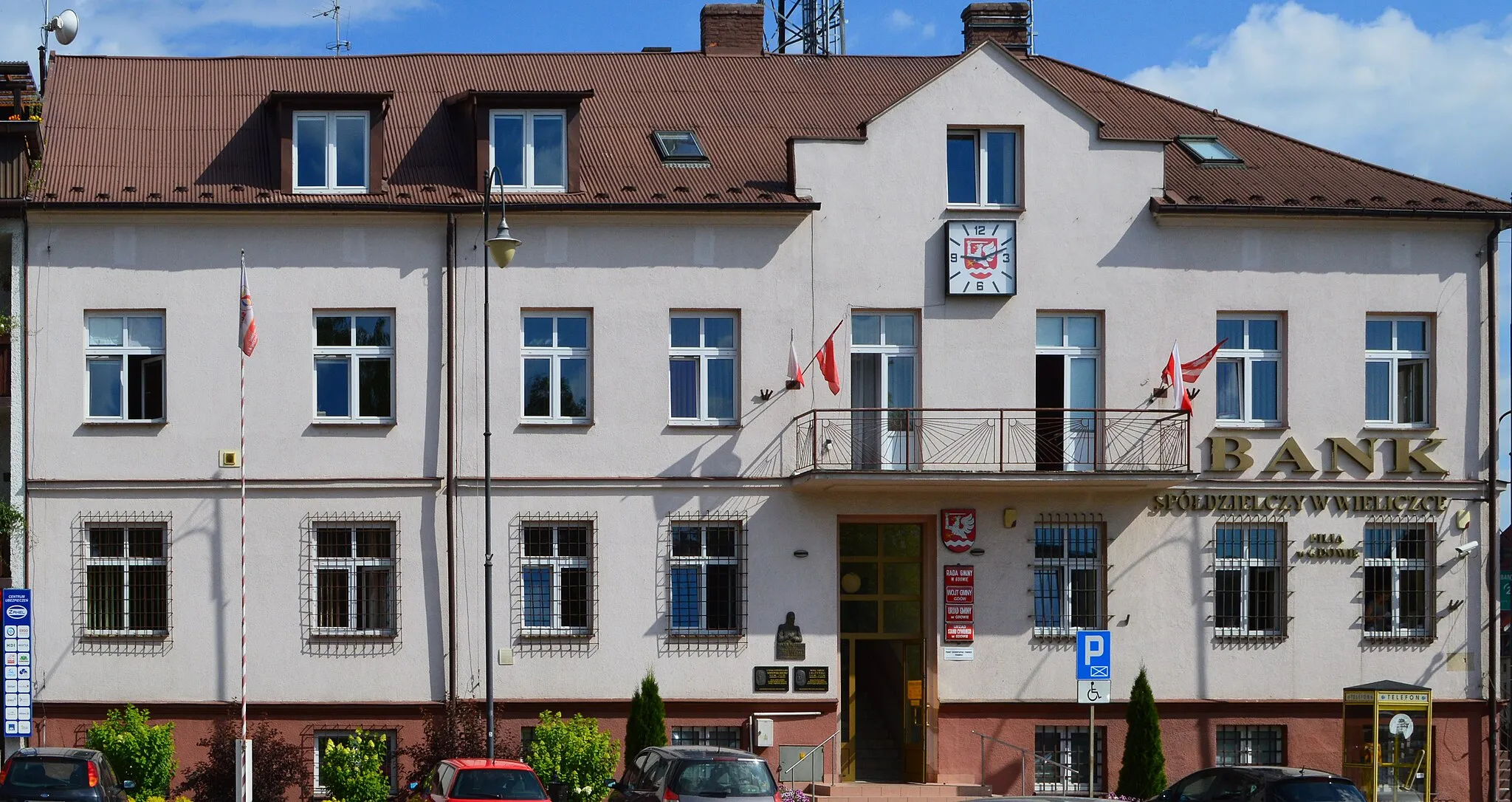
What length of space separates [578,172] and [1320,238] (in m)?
11.6

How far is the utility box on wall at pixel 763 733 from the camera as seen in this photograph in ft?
95.5

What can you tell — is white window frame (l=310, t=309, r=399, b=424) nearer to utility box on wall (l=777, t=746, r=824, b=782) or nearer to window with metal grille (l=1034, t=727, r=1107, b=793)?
utility box on wall (l=777, t=746, r=824, b=782)

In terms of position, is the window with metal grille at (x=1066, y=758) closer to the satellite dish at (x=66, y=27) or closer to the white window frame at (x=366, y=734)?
the white window frame at (x=366, y=734)

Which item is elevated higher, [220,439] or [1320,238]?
[1320,238]

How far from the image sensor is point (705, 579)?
2983 centimetres

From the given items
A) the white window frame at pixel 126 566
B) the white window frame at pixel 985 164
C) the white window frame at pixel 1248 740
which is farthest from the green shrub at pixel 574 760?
the white window frame at pixel 985 164

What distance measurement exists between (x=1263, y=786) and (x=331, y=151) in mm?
16372

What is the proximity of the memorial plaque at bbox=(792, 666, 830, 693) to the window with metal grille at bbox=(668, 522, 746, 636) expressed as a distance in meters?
1.14

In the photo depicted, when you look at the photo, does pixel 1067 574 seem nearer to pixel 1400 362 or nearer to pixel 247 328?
pixel 1400 362

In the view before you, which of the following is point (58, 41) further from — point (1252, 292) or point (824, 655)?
point (1252, 292)

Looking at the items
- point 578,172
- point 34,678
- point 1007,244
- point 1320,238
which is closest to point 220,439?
point 34,678

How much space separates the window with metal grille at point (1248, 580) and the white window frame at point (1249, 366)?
162cm

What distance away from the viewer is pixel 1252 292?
101 ft

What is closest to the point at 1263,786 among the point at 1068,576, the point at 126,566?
the point at 1068,576
